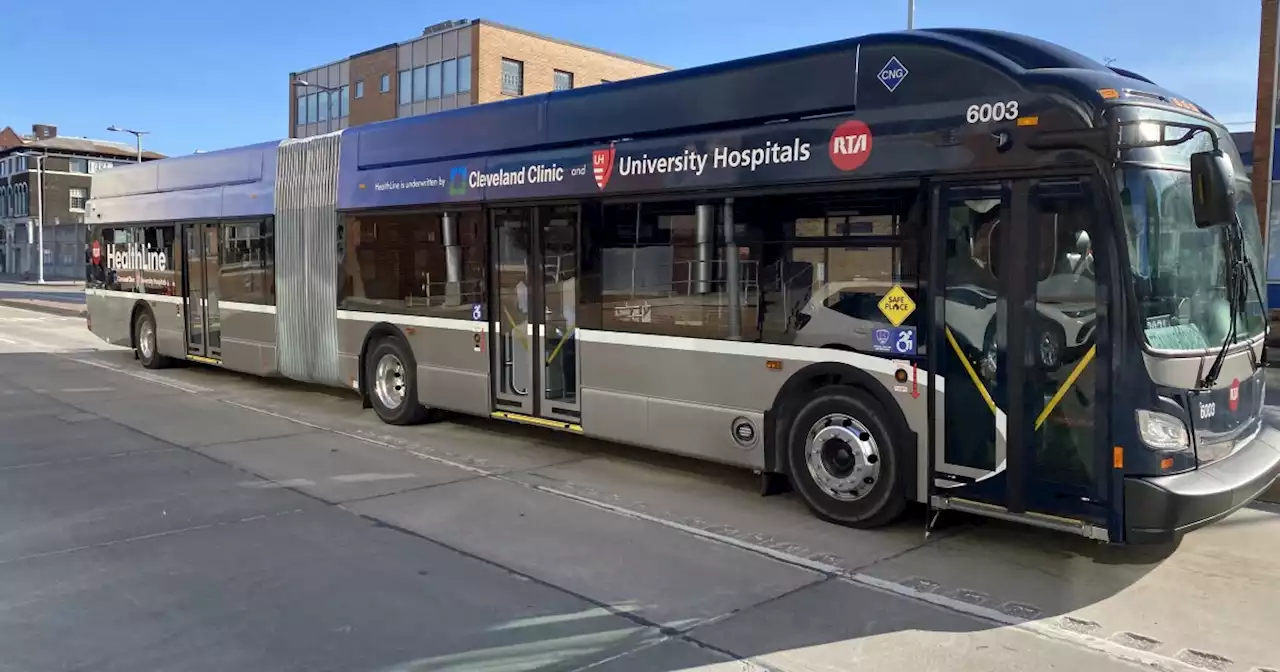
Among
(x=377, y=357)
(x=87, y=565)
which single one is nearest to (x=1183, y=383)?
(x=87, y=565)

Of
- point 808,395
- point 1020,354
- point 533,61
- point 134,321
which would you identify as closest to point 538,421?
point 808,395

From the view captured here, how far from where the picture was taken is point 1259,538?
21.4 ft

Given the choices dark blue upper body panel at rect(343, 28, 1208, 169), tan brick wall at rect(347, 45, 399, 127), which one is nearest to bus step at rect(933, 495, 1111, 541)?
dark blue upper body panel at rect(343, 28, 1208, 169)

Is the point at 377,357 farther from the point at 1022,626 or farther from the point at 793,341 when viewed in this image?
the point at 1022,626

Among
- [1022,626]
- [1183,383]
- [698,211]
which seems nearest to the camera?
[1022,626]

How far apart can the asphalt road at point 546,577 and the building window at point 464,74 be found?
1709 inches

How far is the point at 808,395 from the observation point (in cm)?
677

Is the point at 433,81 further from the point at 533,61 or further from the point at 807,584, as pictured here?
the point at 807,584

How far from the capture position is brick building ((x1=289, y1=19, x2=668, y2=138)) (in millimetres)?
49844

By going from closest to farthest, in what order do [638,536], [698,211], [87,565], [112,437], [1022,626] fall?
1. [1022,626]
2. [87,565]
3. [638,536]
4. [698,211]
5. [112,437]

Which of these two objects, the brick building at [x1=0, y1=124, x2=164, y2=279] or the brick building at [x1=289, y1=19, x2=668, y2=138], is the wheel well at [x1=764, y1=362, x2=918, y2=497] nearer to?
the brick building at [x1=289, y1=19, x2=668, y2=138]

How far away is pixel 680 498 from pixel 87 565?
4124 millimetres

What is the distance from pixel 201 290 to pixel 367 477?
7.59 meters

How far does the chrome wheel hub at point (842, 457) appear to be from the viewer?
21.0 ft
